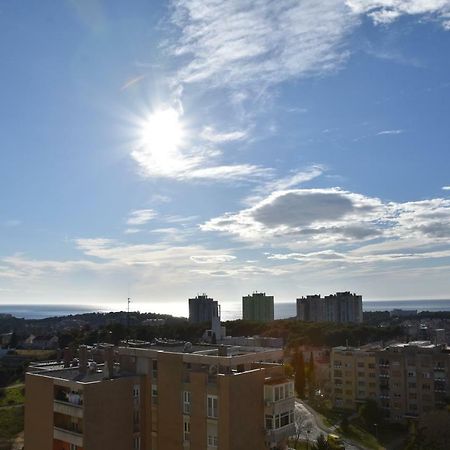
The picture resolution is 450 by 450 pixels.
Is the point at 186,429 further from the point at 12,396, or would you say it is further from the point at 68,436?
the point at 12,396

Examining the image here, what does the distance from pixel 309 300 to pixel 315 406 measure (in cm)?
9450

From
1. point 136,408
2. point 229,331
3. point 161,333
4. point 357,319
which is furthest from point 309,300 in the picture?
point 136,408

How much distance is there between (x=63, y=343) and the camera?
9450cm

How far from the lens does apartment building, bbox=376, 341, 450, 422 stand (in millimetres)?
54188

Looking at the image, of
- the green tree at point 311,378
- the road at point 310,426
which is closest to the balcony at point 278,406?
the road at point 310,426

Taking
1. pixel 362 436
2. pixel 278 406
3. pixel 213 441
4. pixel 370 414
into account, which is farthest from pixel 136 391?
pixel 370 414

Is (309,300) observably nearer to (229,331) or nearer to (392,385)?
(229,331)

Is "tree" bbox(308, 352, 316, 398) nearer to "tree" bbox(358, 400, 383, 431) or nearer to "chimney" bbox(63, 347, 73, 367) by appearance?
"tree" bbox(358, 400, 383, 431)

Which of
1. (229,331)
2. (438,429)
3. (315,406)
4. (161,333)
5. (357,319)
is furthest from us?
(357,319)

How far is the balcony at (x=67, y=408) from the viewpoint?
2465 centimetres

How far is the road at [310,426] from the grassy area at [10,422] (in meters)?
26.7

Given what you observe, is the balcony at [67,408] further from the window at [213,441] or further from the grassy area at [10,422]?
the grassy area at [10,422]

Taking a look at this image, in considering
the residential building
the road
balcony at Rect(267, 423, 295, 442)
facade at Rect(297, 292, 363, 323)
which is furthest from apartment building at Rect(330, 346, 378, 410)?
facade at Rect(297, 292, 363, 323)

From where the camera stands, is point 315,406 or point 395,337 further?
point 395,337
